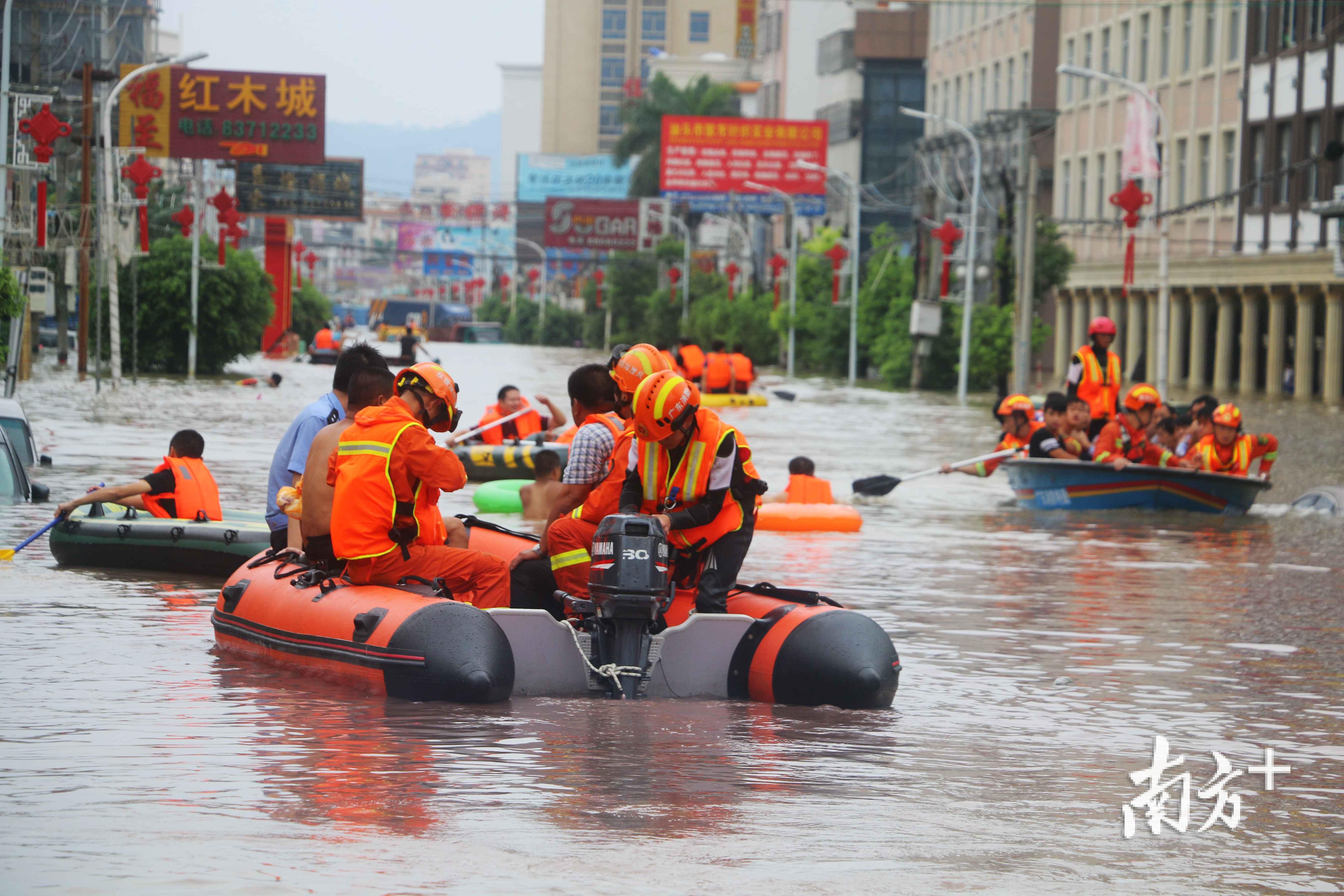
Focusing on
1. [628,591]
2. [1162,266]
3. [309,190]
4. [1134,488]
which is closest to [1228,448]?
[1134,488]

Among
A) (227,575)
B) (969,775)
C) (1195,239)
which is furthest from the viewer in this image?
(1195,239)

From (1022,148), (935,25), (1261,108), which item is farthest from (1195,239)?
(935,25)

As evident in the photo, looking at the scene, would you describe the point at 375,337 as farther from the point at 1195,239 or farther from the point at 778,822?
the point at 778,822

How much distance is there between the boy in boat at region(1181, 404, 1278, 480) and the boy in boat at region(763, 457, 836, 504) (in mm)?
4281

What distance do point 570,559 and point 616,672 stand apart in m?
0.76

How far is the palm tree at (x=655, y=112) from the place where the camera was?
4355 inches

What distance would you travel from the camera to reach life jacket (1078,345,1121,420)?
2241 centimetres

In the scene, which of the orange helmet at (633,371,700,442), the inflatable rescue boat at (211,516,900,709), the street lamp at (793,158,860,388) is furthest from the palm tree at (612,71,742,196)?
the orange helmet at (633,371,700,442)

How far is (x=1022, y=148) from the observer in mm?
44125

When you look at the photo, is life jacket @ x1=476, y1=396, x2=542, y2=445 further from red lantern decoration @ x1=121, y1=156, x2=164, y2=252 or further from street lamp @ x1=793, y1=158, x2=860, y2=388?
street lamp @ x1=793, y1=158, x2=860, y2=388

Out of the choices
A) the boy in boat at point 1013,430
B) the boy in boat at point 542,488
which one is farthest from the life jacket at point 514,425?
the boy in boat at point 1013,430

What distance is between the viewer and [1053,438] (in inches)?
895

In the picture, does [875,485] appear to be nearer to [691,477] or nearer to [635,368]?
[691,477]

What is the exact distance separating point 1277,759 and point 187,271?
4448cm
